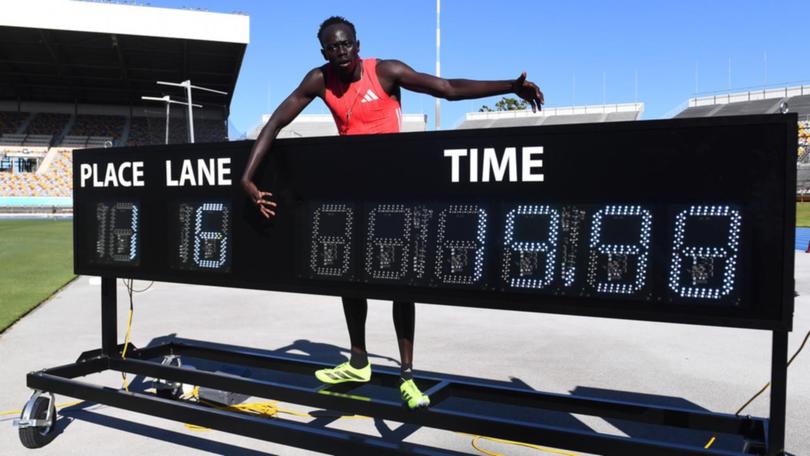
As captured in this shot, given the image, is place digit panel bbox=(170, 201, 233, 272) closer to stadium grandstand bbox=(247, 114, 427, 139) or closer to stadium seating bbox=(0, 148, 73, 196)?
stadium seating bbox=(0, 148, 73, 196)

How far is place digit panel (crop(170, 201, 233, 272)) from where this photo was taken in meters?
4.31

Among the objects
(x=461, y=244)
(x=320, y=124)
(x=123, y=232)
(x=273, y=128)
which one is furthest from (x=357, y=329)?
(x=320, y=124)

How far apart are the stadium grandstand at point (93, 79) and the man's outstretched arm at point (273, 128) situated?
40881mm

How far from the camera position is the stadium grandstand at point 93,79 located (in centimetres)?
4125

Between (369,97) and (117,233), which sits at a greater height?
(369,97)

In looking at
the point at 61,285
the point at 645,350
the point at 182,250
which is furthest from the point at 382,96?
the point at 61,285

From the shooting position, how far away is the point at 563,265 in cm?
327

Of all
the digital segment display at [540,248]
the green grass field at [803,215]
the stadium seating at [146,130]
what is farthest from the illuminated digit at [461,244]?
the stadium seating at [146,130]

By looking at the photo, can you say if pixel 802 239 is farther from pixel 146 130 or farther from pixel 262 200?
pixel 146 130

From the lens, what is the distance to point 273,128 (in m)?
4.04

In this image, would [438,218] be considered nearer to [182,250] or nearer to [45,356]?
[182,250]

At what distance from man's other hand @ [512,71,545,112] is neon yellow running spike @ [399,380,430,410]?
1.67 m

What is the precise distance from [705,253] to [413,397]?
1.69 meters

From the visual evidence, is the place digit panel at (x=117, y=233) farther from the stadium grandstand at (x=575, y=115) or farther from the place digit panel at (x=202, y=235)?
the stadium grandstand at (x=575, y=115)
